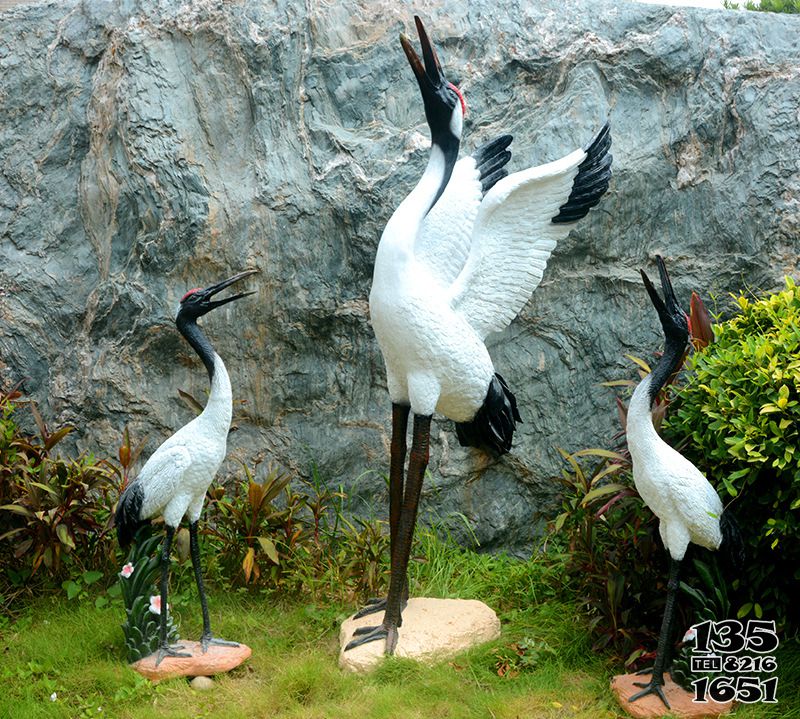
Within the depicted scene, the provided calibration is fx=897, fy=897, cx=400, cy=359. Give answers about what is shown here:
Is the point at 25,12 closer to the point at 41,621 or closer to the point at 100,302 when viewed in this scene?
the point at 100,302

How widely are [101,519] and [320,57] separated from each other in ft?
9.29

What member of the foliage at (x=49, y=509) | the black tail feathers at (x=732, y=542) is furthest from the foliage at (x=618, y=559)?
the foliage at (x=49, y=509)

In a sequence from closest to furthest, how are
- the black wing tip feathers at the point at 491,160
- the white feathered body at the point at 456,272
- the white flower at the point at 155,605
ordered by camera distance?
1. the white feathered body at the point at 456,272
2. the white flower at the point at 155,605
3. the black wing tip feathers at the point at 491,160

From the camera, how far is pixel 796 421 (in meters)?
3.36

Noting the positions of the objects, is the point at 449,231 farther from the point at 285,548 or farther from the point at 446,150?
the point at 285,548

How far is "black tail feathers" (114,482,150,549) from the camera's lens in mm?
3875

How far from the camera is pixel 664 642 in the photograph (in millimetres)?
3529

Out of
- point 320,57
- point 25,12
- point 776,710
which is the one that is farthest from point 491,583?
point 25,12

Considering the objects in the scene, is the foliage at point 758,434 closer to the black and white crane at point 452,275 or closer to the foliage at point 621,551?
the foliage at point 621,551

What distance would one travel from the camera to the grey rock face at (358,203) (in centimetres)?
505

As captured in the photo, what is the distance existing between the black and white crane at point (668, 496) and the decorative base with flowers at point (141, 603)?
6.66ft

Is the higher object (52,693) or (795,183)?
(795,183)

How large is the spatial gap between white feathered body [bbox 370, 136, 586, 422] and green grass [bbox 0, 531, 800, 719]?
1.12 metres

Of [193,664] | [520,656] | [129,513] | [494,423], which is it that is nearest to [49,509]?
[129,513]
